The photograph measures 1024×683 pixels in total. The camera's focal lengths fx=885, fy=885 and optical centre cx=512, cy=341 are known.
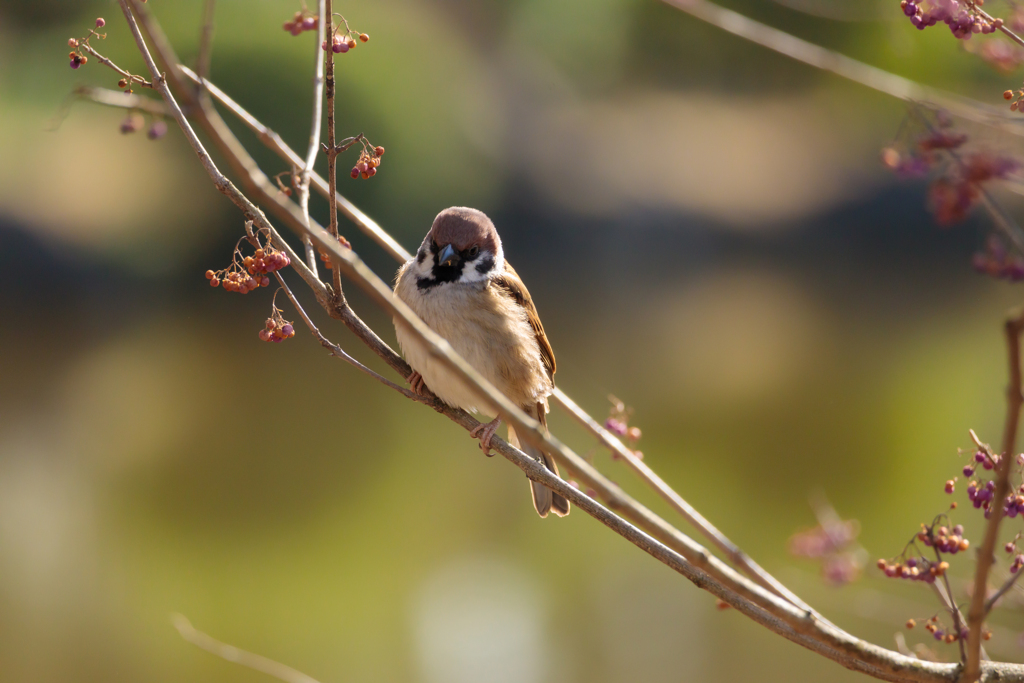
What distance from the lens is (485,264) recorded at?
2.95m

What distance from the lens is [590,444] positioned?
21.9ft

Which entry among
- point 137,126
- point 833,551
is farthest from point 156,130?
point 833,551

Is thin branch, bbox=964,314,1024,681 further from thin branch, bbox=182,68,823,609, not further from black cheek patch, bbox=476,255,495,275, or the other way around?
black cheek patch, bbox=476,255,495,275

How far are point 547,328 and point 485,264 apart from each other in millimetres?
6860

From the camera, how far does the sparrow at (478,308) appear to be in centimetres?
277

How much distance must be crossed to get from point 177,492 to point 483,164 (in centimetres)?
722

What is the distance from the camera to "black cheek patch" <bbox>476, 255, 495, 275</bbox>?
2.91m

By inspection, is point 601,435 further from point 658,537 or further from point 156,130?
point 156,130

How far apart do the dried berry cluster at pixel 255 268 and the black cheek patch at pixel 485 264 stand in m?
1.07

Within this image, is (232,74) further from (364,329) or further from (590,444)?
(364,329)

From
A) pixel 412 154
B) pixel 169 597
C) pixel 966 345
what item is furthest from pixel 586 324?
pixel 169 597

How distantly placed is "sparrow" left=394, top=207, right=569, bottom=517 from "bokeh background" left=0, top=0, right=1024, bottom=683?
1.20 meters

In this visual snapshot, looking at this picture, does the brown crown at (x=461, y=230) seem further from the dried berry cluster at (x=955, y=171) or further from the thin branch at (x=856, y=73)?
the dried berry cluster at (x=955, y=171)

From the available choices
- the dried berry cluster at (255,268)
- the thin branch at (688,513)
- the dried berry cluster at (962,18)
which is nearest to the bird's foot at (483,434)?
the thin branch at (688,513)
